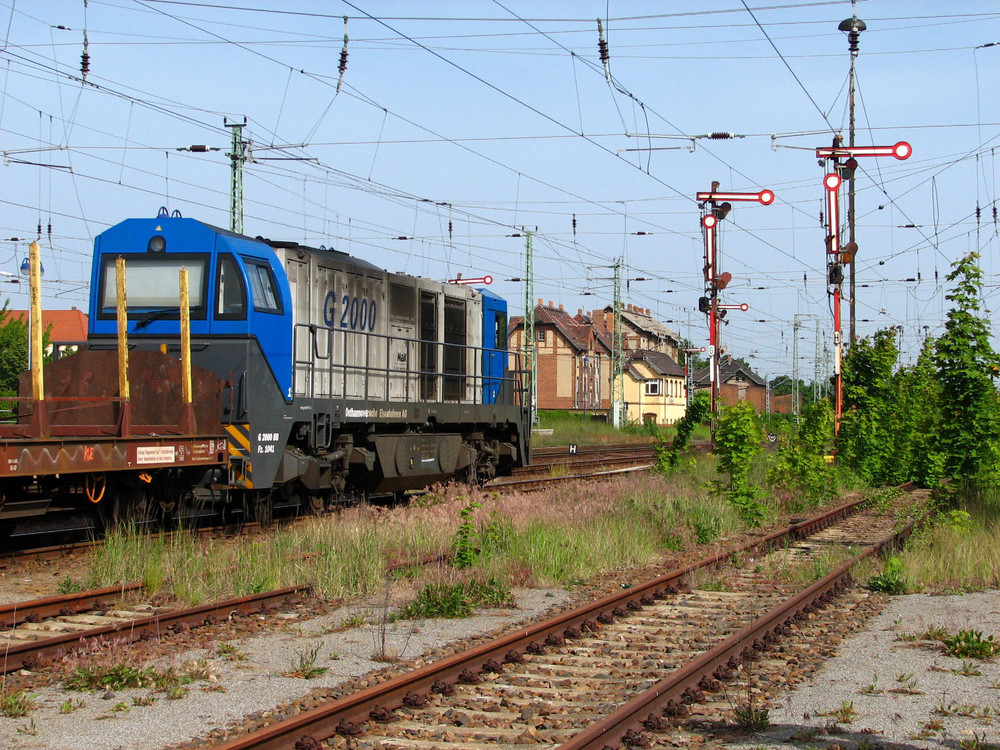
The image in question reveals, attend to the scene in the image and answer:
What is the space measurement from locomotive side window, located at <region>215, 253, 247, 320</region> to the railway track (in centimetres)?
588

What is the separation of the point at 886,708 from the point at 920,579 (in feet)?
16.7

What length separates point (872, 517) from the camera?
1766 centimetres

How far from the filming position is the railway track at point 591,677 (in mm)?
5336

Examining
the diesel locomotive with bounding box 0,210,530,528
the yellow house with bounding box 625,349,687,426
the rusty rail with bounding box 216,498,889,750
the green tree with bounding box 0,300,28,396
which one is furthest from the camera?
the yellow house with bounding box 625,349,687,426

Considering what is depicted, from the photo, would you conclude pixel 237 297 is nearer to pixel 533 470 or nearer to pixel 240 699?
pixel 240 699

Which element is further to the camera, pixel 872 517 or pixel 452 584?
pixel 872 517

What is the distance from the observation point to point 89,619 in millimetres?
7949

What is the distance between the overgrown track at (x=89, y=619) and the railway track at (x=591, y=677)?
2.29 m

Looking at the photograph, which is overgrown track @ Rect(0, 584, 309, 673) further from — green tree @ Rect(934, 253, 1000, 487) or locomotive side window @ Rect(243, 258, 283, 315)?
green tree @ Rect(934, 253, 1000, 487)

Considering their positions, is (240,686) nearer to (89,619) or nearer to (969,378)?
(89,619)

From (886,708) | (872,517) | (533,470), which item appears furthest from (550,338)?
(886,708)

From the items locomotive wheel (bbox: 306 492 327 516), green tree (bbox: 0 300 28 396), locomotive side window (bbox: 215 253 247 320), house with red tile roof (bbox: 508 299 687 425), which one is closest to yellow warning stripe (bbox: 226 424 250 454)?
locomotive side window (bbox: 215 253 247 320)

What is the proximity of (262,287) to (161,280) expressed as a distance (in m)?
1.22

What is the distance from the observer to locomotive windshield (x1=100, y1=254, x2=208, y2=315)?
12.3m
